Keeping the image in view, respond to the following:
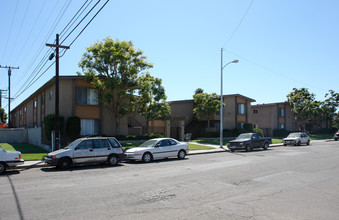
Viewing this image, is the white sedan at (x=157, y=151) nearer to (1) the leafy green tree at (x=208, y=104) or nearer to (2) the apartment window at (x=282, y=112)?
(1) the leafy green tree at (x=208, y=104)

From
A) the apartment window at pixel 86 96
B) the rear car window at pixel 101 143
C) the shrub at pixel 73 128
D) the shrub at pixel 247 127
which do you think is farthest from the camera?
the shrub at pixel 247 127

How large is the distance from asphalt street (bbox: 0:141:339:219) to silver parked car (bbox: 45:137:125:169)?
1555 millimetres

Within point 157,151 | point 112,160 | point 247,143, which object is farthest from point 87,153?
point 247,143

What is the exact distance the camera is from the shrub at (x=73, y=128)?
2272cm

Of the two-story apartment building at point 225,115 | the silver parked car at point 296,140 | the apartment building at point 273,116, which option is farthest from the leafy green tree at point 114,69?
the apartment building at point 273,116

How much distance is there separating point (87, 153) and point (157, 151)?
420 centimetres

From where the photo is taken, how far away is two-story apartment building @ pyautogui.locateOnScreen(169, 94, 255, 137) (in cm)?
3791

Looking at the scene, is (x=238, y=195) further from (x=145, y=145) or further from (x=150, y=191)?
(x=145, y=145)

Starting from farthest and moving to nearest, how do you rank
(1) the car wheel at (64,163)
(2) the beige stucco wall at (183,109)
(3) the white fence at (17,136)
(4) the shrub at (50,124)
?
1. (2) the beige stucco wall at (183,109)
2. (3) the white fence at (17,136)
3. (4) the shrub at (50,124)
4. (1) the car wheel at (64,163)

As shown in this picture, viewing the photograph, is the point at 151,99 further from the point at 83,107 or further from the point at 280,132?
the point at 280,132

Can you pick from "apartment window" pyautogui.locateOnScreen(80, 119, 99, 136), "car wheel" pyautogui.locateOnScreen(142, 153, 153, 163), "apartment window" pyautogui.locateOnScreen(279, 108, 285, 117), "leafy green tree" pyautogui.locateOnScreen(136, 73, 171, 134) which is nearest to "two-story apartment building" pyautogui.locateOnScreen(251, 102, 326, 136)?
"apartment window" pyautogui.locateOnScreen(279, 108, 285, 117)

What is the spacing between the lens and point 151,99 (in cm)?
2608

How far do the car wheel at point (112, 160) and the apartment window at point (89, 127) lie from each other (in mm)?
10600

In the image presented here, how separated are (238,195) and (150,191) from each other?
2.56m
